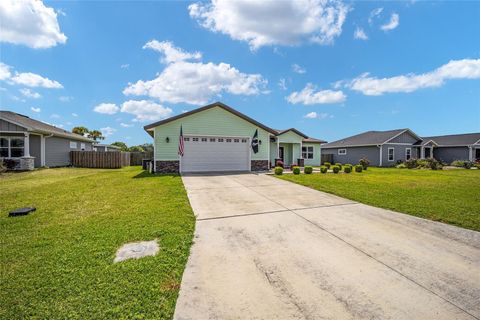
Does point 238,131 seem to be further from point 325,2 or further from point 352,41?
point 352,41

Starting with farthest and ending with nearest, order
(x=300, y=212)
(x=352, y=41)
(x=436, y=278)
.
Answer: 1. (x=352, y=41)
2. (x=300, y=212)
3. (x=436, y=278)

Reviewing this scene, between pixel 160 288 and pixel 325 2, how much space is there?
A: 1235cm

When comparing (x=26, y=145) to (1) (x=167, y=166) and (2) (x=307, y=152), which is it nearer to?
(1) (x=167, y=166)

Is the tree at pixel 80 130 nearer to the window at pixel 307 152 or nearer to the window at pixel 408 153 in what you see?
the window at pixel 307 152

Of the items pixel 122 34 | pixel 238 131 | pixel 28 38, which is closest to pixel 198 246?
pixel 238 131

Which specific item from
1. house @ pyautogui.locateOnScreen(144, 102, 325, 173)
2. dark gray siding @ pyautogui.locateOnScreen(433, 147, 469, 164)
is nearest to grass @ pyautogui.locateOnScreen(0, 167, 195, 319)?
house @ pyautogui.locateOnScreen(144, 102, 325, 173)

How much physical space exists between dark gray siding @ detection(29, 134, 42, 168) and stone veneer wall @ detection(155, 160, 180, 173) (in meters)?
10.4

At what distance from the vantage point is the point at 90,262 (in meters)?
2.96

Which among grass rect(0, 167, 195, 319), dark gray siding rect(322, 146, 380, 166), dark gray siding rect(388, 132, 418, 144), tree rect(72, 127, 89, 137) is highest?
tree rect(72, 127, 89, 137)

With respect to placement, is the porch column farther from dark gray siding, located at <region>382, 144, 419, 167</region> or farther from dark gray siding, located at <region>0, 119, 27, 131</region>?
dark gray siding, located at <region>382, 144, 419, 167</region>

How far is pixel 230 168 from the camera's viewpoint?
48.3 ft

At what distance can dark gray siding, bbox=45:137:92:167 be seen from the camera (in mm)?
17000

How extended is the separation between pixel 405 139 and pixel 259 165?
20.3 meters

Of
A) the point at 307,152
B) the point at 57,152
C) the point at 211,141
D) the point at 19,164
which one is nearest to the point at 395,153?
the point at 307,152
